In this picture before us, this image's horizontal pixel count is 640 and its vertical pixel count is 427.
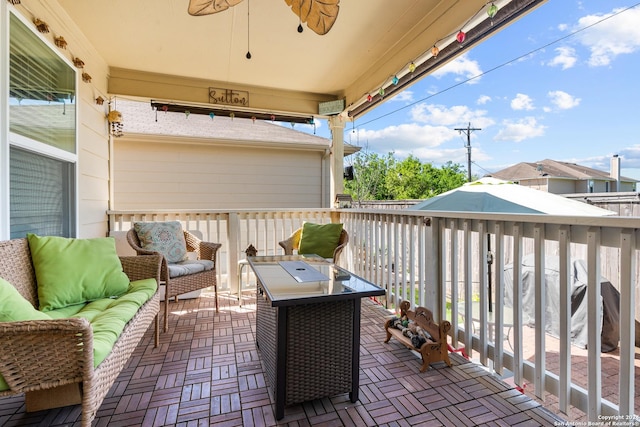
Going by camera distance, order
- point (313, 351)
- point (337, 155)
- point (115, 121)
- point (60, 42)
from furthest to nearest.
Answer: point (337, 155) → point (115, 121) → point (60, 42) → point (313, 351)

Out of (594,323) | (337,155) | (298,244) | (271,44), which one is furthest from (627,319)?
(337,155)

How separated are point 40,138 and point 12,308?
1.76m

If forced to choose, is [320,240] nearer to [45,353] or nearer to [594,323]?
[594,323]

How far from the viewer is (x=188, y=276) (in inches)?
113

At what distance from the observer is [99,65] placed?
3.63 meters

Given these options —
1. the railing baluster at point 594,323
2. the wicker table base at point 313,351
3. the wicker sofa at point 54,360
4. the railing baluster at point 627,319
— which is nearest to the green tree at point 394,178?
the wicker table base at point 313,351

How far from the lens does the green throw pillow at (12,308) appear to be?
1.24 meters

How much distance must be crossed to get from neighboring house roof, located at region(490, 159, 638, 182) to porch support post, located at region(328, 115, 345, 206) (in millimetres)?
12027

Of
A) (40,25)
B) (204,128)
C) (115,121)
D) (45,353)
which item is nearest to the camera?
(45,353)

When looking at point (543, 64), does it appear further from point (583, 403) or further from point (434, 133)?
point (583, 403)

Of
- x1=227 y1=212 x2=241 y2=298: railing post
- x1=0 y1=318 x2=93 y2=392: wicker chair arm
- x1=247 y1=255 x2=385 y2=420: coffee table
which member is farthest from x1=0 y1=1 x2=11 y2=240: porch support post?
x1=227 y1=212 x2=241 y2=298: railing post

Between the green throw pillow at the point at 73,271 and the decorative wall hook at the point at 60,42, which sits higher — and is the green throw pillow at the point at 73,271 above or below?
below

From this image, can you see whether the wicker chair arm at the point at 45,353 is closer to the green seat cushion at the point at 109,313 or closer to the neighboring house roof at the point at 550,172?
the green seat cushion at the point at 109,313

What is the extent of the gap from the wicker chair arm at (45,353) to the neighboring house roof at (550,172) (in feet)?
52.4
